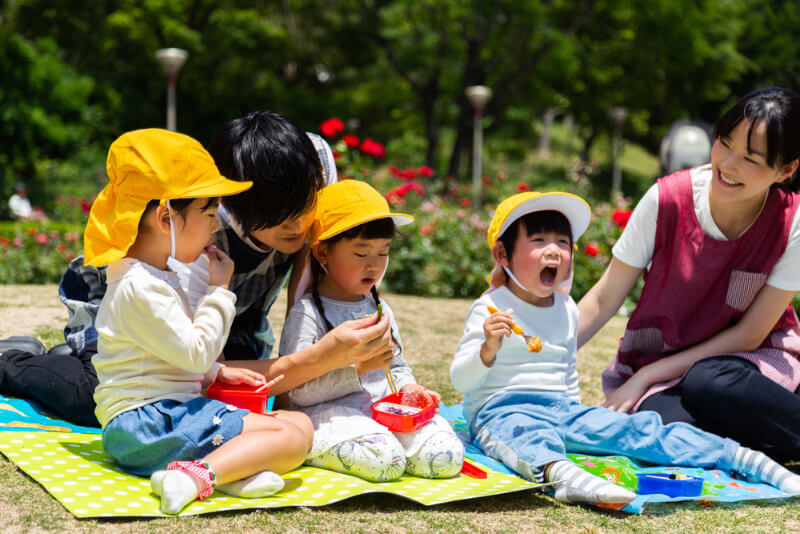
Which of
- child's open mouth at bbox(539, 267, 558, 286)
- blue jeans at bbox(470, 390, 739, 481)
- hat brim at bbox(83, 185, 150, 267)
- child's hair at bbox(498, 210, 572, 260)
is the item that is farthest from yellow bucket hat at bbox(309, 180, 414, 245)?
blue jeans at bbox(470, 390, 739, 481)

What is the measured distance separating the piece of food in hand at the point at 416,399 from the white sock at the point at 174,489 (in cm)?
81

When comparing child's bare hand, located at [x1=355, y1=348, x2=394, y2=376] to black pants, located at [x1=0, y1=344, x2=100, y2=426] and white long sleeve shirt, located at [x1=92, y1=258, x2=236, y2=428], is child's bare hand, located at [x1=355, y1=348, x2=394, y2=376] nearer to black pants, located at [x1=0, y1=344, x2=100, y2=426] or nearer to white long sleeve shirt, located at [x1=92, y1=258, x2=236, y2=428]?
white long sleeve shirt, located at [x1=92, y1=258, x2=236, y2=428]

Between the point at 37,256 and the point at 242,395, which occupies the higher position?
the point at 242,395

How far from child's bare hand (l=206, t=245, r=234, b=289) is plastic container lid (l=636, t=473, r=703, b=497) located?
1509mm

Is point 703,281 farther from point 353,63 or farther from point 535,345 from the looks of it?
point 353,63

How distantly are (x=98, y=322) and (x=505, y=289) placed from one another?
4.90 ft

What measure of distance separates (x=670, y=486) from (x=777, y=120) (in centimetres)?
137

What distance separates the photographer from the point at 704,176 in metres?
3.36

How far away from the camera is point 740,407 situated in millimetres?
3023

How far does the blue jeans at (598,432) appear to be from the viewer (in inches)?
117

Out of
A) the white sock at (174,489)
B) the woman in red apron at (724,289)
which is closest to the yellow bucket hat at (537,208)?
the woman in red apron at (724,289)

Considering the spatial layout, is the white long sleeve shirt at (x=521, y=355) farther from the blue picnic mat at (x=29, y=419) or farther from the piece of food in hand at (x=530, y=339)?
the blue picnic mat at (x=29, y=419)

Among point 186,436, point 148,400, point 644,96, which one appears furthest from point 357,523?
point 644,96

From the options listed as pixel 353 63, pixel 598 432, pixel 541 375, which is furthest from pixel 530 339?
pixel 353 63
